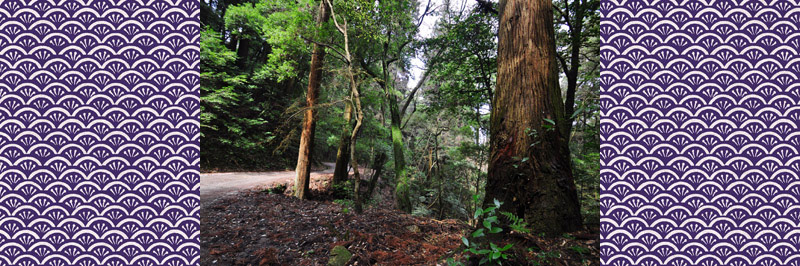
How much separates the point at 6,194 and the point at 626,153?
2995 millimetres

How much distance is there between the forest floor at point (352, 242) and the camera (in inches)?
44.6

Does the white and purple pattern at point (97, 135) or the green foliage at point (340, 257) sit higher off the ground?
the white and purple pattern at point (97, 135)

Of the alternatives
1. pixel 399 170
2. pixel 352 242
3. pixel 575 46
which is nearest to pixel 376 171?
pixel 399 170

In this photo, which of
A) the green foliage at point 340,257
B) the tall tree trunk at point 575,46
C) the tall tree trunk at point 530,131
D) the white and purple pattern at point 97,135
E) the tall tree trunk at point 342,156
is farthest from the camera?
the tall tree trunk at point 342,156

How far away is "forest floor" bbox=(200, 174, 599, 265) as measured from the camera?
3.72 ft

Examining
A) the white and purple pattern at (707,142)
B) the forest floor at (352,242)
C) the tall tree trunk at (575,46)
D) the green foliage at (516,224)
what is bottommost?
the forest floor at (352,242)

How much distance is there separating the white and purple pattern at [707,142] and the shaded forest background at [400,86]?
27 cm

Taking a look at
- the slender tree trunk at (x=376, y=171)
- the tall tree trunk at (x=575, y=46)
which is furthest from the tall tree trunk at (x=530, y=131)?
the slender tree trunk at (x=376, y=171)

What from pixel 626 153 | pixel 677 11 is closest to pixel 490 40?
pixel 677 11

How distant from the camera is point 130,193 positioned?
1240 mm

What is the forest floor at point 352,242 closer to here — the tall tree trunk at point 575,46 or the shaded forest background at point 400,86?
the shaded forest background at point 400,86

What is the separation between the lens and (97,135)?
123 centimetres

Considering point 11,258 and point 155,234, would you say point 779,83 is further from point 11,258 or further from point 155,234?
point 11,258

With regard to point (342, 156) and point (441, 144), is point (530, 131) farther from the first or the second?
point (441, 144)
